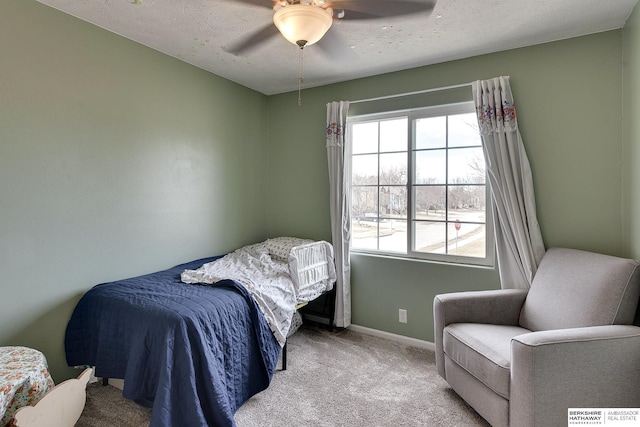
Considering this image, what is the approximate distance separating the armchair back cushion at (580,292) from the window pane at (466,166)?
766mm

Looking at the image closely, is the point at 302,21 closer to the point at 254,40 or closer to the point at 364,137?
the point at 254,40

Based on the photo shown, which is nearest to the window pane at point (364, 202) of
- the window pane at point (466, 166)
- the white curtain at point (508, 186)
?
the window pane at point (466, 166)

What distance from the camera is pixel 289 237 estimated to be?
139 inches

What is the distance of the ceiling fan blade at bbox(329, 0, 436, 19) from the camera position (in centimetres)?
183

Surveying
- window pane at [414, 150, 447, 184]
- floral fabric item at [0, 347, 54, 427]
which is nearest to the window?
window pane at [414, 150, 447, 184]

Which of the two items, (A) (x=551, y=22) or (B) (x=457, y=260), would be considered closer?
(A) (x=551, y=22)

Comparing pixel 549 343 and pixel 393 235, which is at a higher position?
pixel 393 235

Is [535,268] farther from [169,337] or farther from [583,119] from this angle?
[169,337]

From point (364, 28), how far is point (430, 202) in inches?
59.0

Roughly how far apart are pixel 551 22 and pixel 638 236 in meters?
1.44

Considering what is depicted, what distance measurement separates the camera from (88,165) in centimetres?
224

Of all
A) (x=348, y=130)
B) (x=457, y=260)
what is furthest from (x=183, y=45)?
(x=457, y=260)

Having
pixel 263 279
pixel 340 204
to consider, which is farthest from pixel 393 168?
pixel 263 279

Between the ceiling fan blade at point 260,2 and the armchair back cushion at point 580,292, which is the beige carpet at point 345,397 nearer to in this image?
the armchair back cushion at point 580,292
